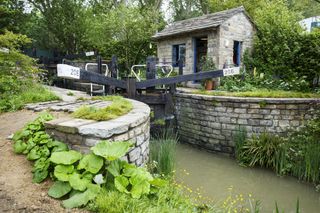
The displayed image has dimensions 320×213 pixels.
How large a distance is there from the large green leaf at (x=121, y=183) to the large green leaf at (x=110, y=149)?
18 centimetres

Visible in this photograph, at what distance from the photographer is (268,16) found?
11758mm

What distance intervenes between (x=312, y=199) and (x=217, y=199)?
1677 millimetres

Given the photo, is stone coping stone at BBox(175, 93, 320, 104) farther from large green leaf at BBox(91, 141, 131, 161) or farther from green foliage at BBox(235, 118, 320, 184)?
large green leaf at BBox(91, 141, 131, 161)

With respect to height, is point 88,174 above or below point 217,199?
above

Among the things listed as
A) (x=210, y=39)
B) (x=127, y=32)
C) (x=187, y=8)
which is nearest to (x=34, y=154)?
(x=210, y=39)

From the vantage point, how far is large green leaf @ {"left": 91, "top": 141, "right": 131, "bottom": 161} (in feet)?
8.13

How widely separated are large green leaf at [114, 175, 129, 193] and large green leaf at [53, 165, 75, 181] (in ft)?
1.39

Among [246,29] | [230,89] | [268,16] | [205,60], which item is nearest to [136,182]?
[230,89]

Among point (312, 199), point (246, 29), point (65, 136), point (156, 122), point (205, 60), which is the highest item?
point (246, 29)

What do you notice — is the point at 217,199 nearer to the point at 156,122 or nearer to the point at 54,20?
the point at 156,122

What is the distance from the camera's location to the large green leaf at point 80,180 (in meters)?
2.37

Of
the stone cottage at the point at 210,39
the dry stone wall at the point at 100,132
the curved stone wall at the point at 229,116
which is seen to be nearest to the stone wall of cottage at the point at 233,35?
the stone cottage at the point at 210,39

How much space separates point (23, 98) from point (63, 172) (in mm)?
3610

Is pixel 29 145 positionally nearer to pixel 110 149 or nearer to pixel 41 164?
pixel 41 164
